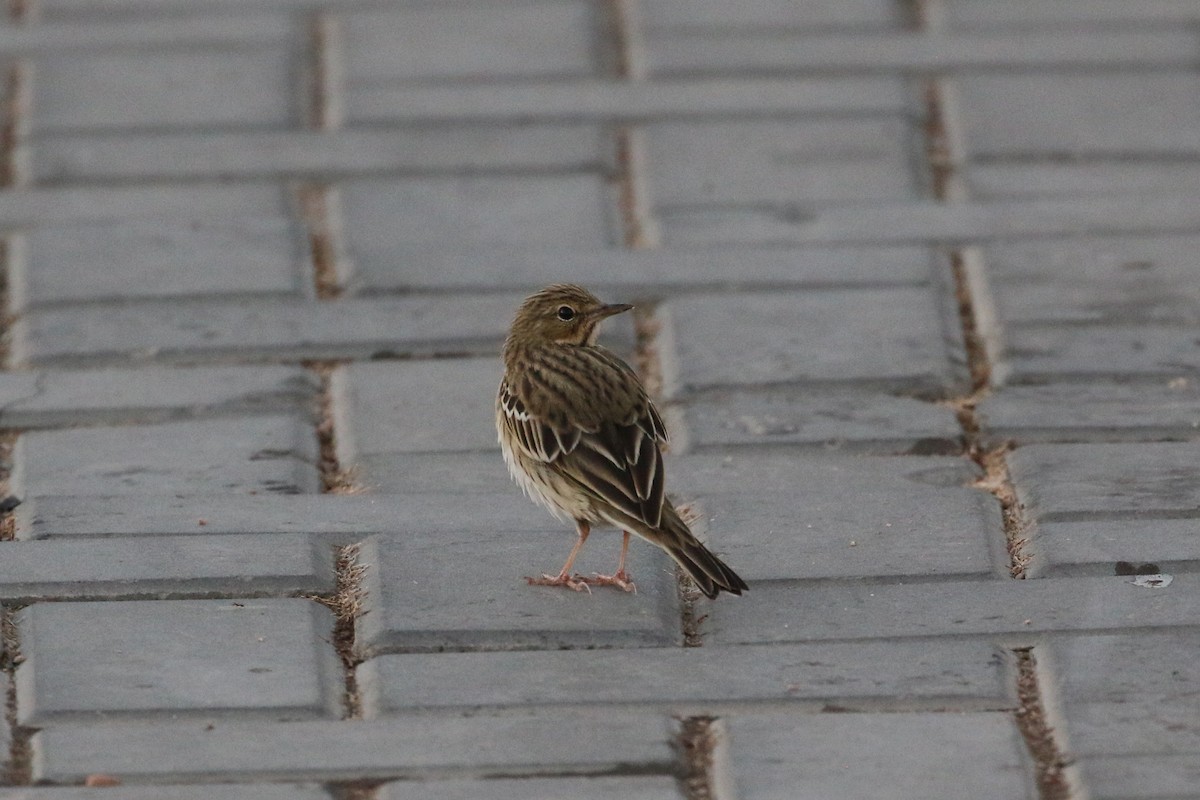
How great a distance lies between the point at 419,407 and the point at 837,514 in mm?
1120

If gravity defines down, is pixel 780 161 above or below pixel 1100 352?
above

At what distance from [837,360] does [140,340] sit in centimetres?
179

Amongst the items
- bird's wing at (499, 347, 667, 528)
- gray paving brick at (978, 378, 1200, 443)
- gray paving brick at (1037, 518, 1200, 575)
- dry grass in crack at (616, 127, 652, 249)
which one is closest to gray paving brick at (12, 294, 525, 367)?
dry grass in crack at (616, 127, 652, 249)

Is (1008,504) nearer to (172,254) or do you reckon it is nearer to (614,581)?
Result: (614,581)

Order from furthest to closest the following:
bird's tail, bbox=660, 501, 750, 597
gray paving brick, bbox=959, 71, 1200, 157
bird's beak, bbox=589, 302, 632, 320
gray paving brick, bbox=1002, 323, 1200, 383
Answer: gray paving brick, bbox=959, 71, 1200, 157
gray paving brick, bbox=1002, 323, 1200, 383
bird's beak, bbox=589, 302, 632, 320
bird's tail, bbox=660, 501, 750, 597

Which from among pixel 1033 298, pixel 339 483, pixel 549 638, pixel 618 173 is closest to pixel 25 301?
pixel 339 483

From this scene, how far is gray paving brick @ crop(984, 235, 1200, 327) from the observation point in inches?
217

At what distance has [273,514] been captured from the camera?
4637 mm

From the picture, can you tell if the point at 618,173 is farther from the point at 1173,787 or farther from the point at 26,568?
the point at 1173,787

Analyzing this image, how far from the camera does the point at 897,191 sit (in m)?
6.17

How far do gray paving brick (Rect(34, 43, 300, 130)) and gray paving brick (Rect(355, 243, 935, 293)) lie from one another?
1005 mm

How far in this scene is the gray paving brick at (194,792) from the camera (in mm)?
3584

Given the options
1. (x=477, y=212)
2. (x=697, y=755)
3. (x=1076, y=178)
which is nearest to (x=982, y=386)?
(x=1076, y=178)

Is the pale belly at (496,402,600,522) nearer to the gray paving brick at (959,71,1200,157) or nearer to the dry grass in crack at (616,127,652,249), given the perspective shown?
the dry grass in crack at (616,127,652,249)
